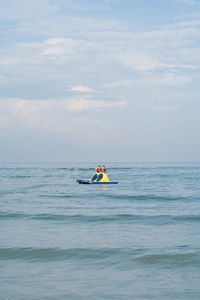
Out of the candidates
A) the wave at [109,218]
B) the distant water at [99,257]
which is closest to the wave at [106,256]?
the distant water at [99,257]

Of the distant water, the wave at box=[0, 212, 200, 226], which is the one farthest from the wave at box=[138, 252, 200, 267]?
the wave at box=[0, 212, 200, 226]

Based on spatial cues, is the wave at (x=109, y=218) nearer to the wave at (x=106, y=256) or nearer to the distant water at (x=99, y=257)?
the distant water at (x=99, y=257)

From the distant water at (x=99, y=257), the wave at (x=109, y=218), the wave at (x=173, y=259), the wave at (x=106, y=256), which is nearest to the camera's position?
the distant water at (x=99, y=257)

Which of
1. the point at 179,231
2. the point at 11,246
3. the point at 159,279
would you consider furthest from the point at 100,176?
the point at 159,279

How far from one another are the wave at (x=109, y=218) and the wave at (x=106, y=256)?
5.53 metres

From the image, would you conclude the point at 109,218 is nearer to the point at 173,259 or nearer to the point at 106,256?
the point at 106,256

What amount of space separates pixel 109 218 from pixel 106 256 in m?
7.23

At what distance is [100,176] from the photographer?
39750 millimetres

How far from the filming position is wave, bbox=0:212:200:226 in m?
16.0

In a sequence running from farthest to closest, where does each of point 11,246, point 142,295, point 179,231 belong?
point 179,231 → point 11,246 → point 142,295

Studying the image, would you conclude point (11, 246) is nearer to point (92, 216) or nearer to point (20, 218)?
point (20, 218)

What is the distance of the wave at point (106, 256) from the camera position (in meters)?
9.12

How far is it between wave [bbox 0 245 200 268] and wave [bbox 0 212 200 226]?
218 inches

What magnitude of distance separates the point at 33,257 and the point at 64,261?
3.25ft
